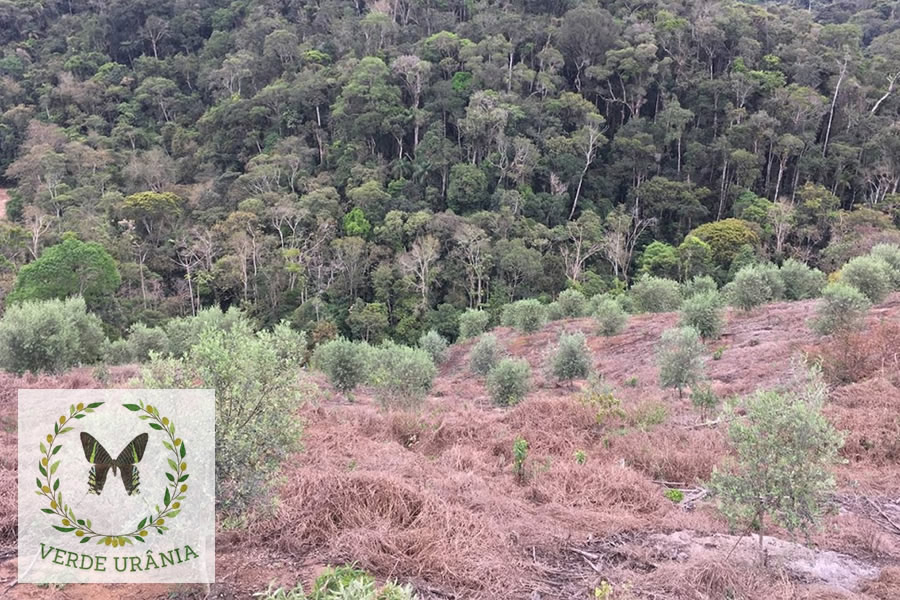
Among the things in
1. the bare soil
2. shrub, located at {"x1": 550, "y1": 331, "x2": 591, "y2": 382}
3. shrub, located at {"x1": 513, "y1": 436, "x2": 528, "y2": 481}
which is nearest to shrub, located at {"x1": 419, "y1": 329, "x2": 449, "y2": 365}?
shrub, located at {"x1": 550, "y1": 331, "x2": 591, "y2": 382}

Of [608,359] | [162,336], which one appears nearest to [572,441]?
[608,359]

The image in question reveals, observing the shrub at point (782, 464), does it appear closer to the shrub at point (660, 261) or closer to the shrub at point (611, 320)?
the shrub at point (611, 320)

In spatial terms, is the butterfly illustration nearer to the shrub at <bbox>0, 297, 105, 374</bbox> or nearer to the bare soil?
the bare soil

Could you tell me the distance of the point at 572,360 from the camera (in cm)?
1552

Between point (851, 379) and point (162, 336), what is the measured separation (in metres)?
21.0

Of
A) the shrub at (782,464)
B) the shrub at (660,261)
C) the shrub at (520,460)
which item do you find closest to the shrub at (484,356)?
the shrub at (520,460)

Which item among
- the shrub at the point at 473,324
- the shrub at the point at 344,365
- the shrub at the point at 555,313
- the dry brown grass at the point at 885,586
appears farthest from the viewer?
the shrub at the point at 555,313

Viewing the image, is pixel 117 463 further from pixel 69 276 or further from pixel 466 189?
pixel 466 189

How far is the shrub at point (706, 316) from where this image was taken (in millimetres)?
16734

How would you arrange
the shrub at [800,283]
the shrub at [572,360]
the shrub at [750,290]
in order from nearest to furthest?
the shrub at [572,360] → the shrub at [750,290] → the shrub at [800,283]

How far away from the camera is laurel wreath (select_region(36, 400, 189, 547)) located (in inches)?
176

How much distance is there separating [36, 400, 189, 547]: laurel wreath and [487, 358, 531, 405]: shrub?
32.1ft

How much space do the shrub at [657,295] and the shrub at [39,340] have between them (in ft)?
67.4

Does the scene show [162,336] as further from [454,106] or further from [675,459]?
[454,106]
